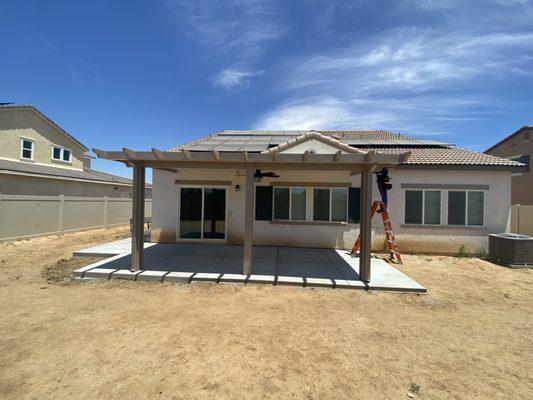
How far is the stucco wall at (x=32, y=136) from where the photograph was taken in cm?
1708

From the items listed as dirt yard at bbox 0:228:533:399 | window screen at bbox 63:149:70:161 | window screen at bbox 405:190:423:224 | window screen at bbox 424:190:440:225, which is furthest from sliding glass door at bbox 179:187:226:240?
window screen at bbox 63:149:70:161

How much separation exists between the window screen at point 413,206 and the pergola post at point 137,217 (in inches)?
366

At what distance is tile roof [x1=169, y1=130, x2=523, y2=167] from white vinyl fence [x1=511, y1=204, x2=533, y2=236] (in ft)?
8.95

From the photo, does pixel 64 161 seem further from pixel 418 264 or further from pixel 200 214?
pixel 418 264

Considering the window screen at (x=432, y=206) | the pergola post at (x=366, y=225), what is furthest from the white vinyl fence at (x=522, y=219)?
the pergola post at (x=366, y=225)

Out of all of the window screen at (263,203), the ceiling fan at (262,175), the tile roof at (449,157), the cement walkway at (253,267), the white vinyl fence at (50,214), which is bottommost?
the cement walkway at (253,267)

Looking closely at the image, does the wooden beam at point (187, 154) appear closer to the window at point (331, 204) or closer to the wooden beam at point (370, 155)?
the wooden beam at point (370, 155)

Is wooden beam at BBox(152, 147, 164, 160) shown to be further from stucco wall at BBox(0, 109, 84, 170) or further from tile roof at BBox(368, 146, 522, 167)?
stucco wall at BBox(0, 109, 84, 170)

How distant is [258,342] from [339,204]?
304 inches

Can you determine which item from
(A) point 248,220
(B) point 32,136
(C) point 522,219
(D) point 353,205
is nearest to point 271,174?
(D) point 353,205

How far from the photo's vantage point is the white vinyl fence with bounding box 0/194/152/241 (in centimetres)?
1164

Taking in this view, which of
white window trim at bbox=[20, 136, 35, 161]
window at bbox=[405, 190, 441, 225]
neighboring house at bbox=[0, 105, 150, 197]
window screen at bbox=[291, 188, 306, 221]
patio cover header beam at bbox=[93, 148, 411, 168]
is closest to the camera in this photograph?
patio cover header beam at bbox=[93, 148, 411, 168]

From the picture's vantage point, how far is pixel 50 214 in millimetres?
13461

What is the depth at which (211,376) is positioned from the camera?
129 inches
